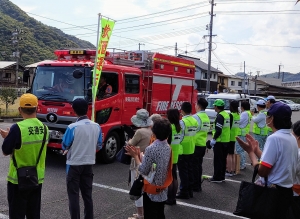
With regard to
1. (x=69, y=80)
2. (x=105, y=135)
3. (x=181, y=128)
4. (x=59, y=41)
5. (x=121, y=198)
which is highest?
(x=59, y=41)

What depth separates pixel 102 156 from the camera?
8.54m

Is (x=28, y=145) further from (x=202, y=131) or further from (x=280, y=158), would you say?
(x=202, y=131)

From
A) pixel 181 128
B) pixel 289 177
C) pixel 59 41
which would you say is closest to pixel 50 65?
pixel 181 128

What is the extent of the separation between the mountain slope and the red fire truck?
53136mm

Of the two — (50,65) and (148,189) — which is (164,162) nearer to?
(148,189)

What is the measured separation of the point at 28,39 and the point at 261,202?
231 feet

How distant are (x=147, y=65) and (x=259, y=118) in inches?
150

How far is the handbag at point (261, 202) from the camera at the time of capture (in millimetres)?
3141

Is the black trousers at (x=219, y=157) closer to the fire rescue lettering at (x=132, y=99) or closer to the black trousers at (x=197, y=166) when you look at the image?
the black trousers at (x=197, y=166)

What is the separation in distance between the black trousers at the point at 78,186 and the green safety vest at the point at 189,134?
214 cm

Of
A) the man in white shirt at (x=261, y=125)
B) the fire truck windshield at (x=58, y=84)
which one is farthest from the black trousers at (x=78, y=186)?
the man in white shirt at (x=261, y=125)

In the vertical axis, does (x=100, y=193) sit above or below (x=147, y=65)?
below

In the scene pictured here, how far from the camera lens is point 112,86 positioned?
8766 millimetres

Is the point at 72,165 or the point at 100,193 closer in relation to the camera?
the point at 72,165
